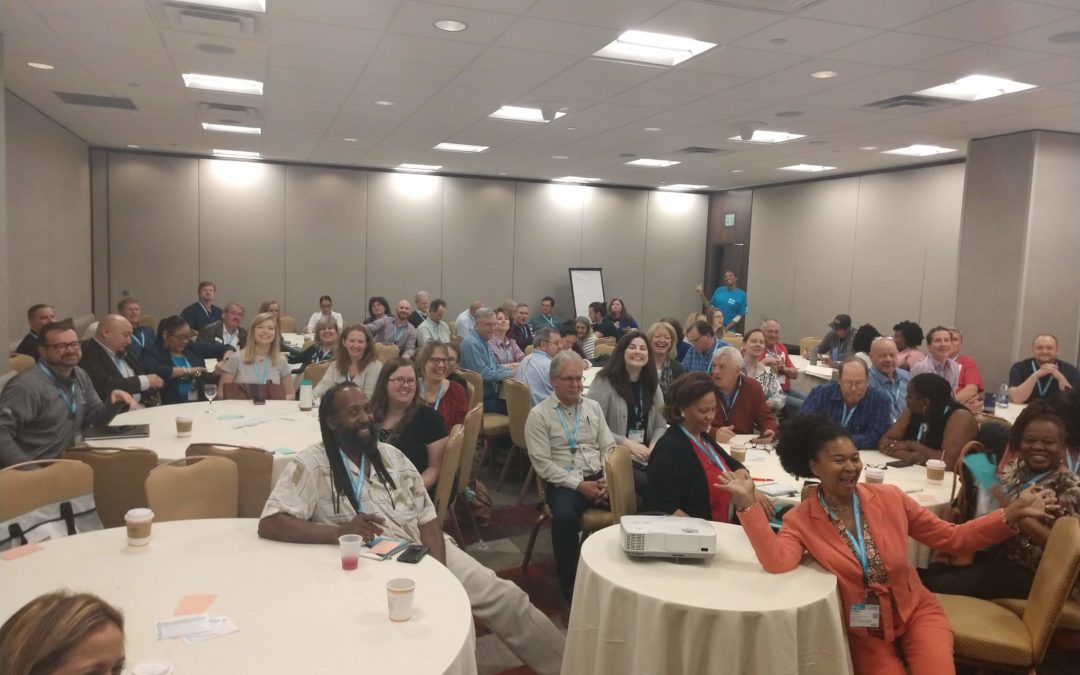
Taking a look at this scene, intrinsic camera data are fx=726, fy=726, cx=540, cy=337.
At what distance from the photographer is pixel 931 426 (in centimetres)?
434

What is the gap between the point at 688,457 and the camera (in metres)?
3.46

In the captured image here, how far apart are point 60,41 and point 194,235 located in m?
7.65

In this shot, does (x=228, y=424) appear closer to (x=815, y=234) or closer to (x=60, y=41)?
(x=60, y=41)

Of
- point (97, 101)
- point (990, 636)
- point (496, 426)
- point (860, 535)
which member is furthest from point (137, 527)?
point (97, 101)

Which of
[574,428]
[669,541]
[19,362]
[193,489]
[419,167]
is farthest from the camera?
[419,167]

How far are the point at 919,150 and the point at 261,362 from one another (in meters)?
8.65

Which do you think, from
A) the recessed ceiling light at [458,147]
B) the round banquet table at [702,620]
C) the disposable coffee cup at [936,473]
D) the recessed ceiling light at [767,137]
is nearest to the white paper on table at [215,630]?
the round banquet table at [702,620]

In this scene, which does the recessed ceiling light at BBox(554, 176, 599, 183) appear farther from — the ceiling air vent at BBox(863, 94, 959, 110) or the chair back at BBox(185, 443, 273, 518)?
the chair back at BBox(185, 443, 273, 518)

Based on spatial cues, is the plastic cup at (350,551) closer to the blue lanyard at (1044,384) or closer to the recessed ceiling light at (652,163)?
the blue lanyard at (1044,384)

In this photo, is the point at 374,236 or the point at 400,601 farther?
the point at 374,236

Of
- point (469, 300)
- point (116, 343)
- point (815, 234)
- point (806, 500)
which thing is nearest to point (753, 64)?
point (806, 500)

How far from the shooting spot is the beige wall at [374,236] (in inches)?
494

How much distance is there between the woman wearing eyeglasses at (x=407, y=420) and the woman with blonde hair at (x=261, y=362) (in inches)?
84.8

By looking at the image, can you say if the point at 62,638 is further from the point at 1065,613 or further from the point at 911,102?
the point at 911,102
